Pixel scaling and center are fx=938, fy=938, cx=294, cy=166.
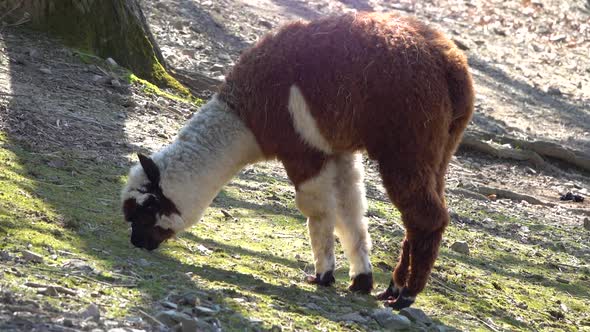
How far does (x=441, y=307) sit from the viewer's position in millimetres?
7324

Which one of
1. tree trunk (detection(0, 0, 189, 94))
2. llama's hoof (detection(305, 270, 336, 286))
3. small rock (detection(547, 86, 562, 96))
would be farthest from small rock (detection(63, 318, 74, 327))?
small rock (detection(547, 86, 562, 96))

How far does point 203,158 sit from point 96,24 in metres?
4.79

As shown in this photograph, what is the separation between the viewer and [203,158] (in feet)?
25.1

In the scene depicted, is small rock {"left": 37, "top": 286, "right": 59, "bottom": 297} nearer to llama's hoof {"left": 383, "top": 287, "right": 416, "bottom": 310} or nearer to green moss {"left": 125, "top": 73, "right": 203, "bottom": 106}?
llama's hoof {"left": 383, "top": 287, "right": 416, "bottom": 310}

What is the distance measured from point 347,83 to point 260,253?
1783 mm

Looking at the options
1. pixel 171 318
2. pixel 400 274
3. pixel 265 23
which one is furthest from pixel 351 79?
pixel 265 23

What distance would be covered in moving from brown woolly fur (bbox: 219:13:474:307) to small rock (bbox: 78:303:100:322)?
2.55 meters

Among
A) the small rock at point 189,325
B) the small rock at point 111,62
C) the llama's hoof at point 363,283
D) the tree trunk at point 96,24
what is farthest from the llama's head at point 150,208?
the tree trunk at point 96,24

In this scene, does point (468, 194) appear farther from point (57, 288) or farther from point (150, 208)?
point (57, 288)

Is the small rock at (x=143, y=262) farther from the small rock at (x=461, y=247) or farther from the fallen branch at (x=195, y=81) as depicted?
the fallen branch at (x=195, y=81)

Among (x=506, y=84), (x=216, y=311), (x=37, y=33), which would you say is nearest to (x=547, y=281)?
(x=216, y=311)

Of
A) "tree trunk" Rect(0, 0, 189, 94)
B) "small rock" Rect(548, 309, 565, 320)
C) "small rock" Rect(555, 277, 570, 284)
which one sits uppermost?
"tree trunk" Rect(0, 0, 189, 94)

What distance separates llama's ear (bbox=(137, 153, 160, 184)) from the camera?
24.8 ft

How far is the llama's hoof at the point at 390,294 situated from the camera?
7.43 m
